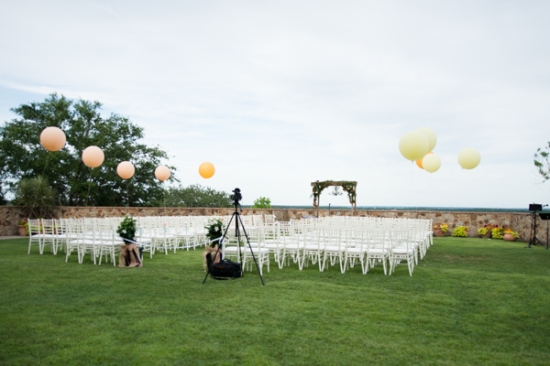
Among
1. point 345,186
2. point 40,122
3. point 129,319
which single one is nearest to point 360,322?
point 129,319

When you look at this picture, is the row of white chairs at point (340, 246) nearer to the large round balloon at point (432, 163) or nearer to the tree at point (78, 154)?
the large round balloon at point (432, 163)

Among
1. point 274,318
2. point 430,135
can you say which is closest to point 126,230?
point 274,318

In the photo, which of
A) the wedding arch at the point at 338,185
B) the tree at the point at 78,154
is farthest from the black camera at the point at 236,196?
the tree at the point at 78,154

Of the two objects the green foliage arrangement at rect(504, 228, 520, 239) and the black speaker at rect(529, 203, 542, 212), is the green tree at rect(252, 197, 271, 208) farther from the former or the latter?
the black speaker at rect(529, 203, 542, 212)

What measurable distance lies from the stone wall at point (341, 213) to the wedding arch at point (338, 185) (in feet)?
1.98

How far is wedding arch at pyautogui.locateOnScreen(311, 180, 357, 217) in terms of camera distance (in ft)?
63.9

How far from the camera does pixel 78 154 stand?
22.1 metres

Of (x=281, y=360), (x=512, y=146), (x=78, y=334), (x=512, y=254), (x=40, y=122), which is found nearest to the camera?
(x=281, y=360)

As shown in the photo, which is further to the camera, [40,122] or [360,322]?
[40,122]

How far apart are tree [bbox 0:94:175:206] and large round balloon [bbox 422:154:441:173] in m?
15.5

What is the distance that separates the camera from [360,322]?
15.1ft

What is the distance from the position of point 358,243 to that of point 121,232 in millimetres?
4935

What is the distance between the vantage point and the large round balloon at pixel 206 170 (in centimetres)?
1498

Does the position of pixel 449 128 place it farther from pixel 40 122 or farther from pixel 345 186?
pixel 40 122
